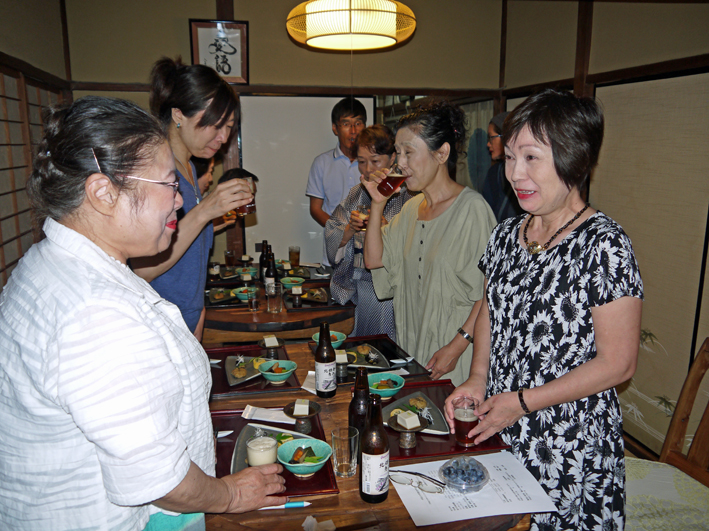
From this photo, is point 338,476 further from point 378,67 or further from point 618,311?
point 378,67

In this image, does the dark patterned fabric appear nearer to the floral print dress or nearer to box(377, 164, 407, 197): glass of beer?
box(377, 164, 407, 197): glass of beer

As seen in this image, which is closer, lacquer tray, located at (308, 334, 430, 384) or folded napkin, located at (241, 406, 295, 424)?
folded napkin, located at (241, 406, 295, 424)

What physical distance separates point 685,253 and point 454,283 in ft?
5.70

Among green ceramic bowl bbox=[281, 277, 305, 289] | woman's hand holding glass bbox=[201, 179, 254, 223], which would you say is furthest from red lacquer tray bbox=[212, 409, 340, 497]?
→ green ceramic bowl bbox=[281, 277, 305, 289]

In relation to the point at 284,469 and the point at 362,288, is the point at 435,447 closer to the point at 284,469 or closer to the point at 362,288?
the point at 284,469

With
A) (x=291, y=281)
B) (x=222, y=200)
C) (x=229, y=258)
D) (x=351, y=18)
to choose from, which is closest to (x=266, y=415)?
(x=222, y=200)

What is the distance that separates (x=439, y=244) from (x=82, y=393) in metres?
1.60

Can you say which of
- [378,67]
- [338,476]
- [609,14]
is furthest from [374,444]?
[378,67]

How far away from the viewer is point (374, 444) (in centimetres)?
122

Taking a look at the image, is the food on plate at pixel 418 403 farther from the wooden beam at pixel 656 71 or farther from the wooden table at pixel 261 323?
the wooden beam at pixel 656 71

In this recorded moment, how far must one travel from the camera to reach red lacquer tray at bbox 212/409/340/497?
1244mm

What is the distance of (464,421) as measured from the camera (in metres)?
1.44

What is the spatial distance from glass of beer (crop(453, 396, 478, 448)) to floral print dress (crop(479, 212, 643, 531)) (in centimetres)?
17

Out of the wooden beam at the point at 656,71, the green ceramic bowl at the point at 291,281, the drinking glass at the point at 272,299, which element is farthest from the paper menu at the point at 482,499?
the wooden beam at the point at 656,71
